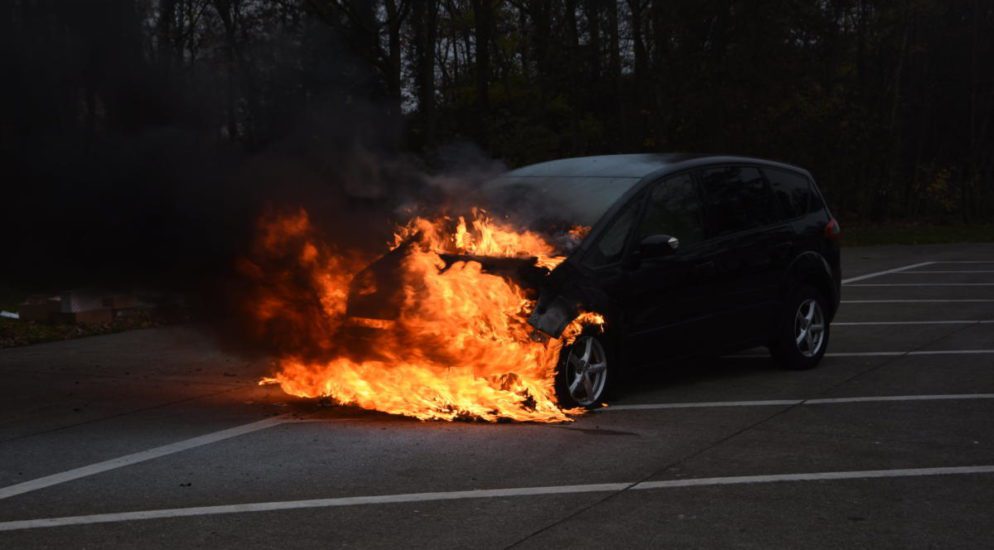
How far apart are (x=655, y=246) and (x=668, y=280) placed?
14.5 inches

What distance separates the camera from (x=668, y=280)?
8.22 metres

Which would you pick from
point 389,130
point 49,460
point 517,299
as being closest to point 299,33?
point 389,130

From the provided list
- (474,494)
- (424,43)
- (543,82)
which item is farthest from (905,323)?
(424,43)

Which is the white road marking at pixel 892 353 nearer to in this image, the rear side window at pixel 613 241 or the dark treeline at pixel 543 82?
the rear side window at pixel 613 241

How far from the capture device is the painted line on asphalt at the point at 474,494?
17.5ft

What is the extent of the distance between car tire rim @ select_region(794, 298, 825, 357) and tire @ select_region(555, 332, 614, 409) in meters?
2.39

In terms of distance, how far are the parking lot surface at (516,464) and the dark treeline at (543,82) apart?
1997 mm

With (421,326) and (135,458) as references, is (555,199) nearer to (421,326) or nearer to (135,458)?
(421,326)

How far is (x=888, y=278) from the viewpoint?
60.2 ft

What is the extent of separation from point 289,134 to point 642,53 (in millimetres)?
22555

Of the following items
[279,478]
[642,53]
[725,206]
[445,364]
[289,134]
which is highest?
[642,53]

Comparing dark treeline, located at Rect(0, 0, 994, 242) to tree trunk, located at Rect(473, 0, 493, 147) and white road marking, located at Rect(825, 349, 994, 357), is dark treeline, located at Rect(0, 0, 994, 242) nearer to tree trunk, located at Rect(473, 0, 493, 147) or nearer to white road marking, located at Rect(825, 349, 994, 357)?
tree trunk, located at Rect(473, 0, 493, 147)

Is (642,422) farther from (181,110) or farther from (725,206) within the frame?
(181,110)

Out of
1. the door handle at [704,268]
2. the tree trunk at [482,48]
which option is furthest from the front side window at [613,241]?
the tree trunk at [482,48]
